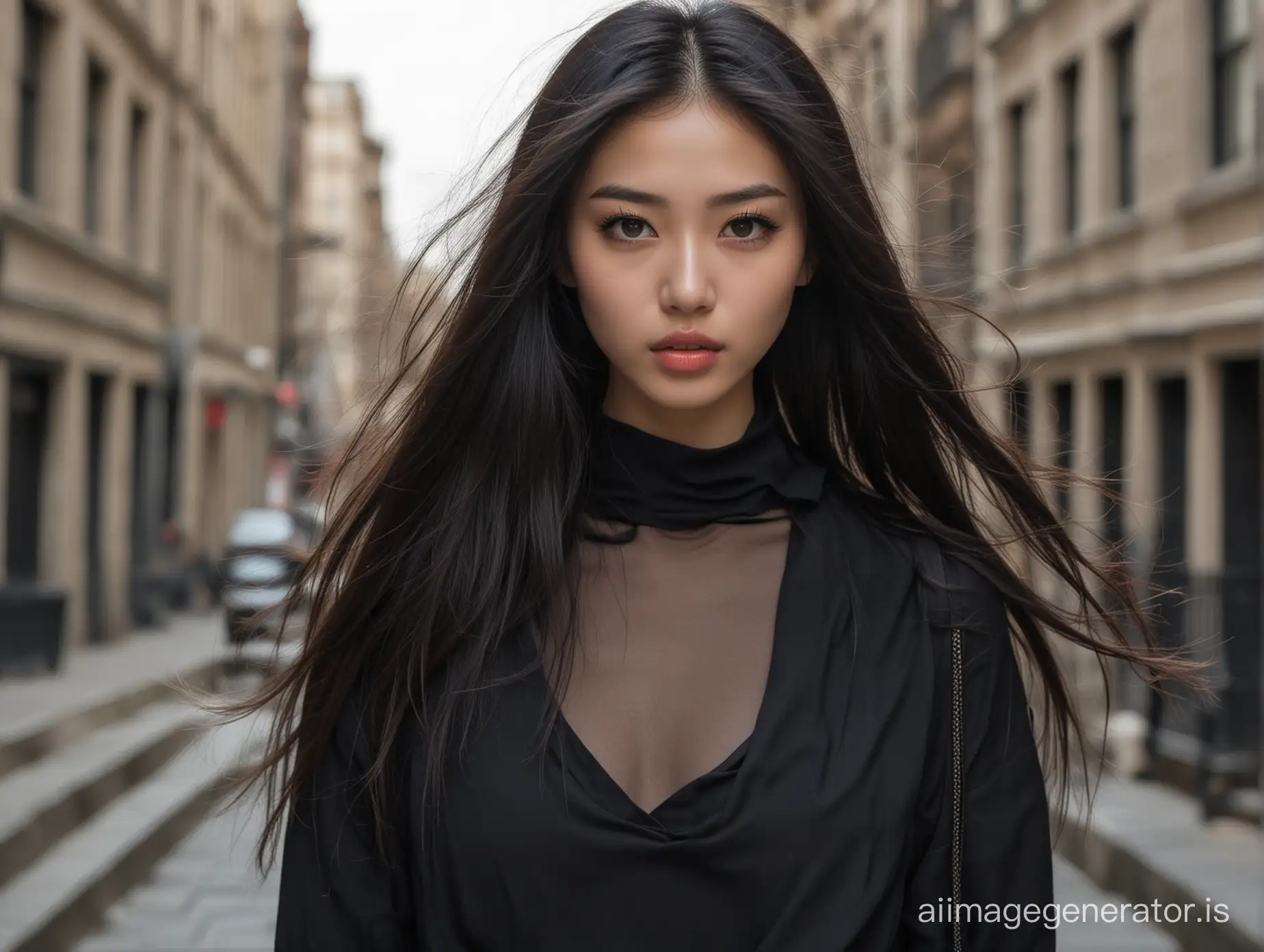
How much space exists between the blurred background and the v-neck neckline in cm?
70

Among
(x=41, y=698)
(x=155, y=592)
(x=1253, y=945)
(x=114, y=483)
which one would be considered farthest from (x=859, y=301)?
(x=155, y=592)

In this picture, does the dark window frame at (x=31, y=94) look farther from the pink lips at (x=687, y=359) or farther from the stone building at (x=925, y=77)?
the pink lips at (x=687, y=359)

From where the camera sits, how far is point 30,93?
1759 cm

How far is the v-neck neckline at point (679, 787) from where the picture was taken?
2.16m

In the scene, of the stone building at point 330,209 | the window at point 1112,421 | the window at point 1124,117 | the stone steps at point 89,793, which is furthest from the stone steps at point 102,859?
the stone building at point 330,209

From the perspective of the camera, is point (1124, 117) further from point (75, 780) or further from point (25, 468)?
point (75, 780)

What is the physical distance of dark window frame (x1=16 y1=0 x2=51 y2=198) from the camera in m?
17.3

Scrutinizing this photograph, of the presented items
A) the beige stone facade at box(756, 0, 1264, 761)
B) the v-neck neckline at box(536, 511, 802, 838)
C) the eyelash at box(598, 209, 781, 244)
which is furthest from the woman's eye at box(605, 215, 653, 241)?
the beige stone facade at box(756, 0, 1264, 761)

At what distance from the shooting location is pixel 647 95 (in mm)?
2312

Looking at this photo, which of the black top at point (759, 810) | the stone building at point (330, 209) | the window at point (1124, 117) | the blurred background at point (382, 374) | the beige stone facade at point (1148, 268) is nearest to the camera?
the black top at point (759, 810)

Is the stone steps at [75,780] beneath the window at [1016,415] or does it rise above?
beneath

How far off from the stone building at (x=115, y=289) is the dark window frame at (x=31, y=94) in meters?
0.02

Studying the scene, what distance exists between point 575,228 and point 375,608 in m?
0.55

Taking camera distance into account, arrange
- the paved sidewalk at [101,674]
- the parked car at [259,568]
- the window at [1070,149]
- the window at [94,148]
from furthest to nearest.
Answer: the window at [94,148] < the window at [1070,149] < the paved sidewalk at [101,674] < the parked car at [259,568]
